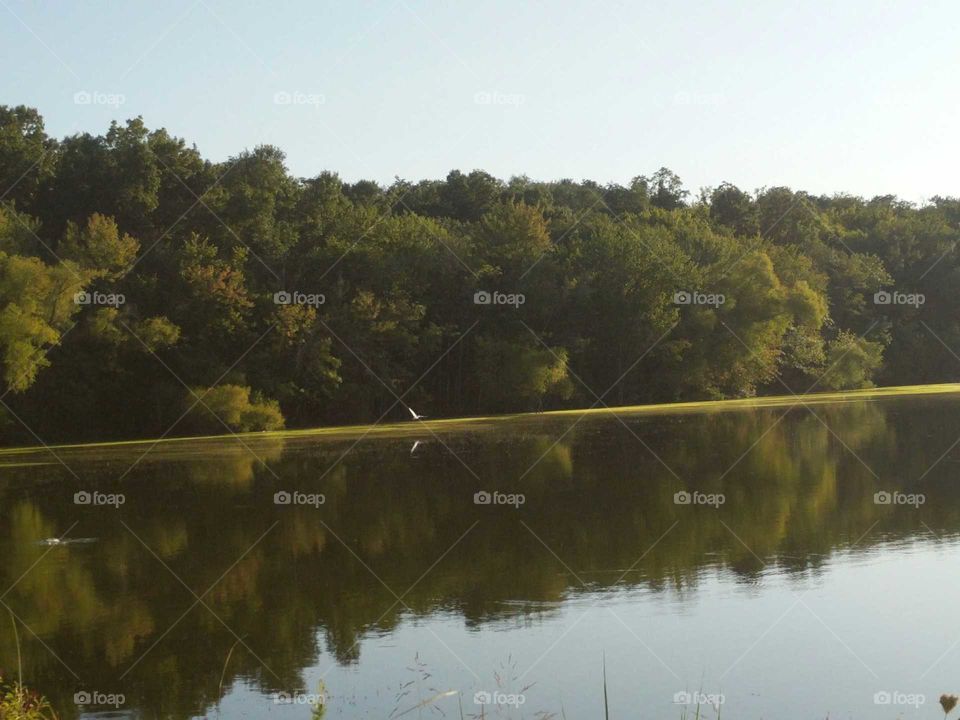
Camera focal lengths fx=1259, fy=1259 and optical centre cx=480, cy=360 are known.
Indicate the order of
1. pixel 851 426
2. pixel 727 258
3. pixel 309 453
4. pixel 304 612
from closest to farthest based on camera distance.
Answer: pixel 304 612
pixel 309 453
pixel 851 426
pixel 727 258

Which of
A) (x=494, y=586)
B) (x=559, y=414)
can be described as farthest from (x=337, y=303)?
(x=494, y=586)

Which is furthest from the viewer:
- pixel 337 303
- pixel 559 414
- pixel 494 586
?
pixel 559 414

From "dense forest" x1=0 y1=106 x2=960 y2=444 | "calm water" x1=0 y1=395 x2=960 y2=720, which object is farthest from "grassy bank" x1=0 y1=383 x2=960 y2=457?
"calm water" x1=0 y1=395 x2=960 y2=720

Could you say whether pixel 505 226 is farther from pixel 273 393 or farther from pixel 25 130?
pixel 25 130

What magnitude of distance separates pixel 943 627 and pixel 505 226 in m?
42.3

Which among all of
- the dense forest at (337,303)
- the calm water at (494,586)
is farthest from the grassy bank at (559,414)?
the calm water at (494,586)

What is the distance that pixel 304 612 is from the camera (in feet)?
47.4

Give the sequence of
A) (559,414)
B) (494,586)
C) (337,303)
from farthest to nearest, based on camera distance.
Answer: (559,414) < (337,303) < (494,586)

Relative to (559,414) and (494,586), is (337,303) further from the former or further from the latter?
(494,586)

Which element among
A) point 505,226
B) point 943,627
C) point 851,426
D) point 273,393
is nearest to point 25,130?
point 273,393

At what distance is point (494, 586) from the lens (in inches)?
609

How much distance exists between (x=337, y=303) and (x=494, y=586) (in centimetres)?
3362

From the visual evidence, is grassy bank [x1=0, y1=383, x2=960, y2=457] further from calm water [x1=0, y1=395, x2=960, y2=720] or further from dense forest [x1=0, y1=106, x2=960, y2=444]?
calm water [x1=0, y1=395, x2=960, y2=720]

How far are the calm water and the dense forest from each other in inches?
508
